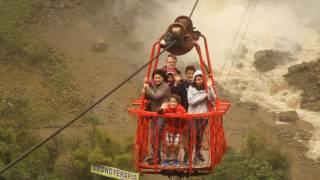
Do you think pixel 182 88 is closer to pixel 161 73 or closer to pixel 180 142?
pixel 161 73

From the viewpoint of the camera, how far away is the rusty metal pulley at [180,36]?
508cm

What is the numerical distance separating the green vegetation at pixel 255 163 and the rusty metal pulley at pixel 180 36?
12.5 meters

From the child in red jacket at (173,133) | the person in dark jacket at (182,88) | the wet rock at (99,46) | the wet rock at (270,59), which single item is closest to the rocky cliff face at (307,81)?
the wet rock at (270,59)

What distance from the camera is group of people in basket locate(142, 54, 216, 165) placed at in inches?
210

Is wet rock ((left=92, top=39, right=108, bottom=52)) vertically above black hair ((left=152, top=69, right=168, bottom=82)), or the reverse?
wet rock ((left=92, top=39, right=108, bottom=52))

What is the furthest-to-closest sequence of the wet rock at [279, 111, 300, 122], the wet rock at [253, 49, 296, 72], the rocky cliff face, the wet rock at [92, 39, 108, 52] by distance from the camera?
the wet rock at [253, 49, 296, 72]
the wet rock at [92, 39, 108, 52]
the rocky cliff face
the wet rock at [279, 111, 300, 122]

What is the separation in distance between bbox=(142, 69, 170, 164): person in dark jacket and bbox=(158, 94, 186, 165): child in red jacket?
3.2 inches

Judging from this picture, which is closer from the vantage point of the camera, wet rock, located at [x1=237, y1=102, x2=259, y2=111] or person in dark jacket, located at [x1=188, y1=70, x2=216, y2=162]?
person in dark jacket, located at [x1=188, y1=70, x2=216, y2=162]

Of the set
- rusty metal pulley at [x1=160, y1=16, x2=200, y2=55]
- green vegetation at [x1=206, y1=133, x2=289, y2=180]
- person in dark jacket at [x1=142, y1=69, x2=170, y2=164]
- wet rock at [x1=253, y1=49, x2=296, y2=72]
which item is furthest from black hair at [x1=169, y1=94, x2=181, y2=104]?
wet rock at [x1=253, y1=49, x2=296, y2=72]

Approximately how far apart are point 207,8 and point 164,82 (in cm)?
2621

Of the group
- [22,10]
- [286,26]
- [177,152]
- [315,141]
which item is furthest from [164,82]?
[286,26]

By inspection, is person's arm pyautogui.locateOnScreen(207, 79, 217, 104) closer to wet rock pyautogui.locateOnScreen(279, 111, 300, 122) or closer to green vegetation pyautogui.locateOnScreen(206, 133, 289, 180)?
green vegetation pyautogui.locateOnScreen(206, 133, 289, 180)

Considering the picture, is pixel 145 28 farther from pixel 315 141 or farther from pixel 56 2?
pixel 315 141

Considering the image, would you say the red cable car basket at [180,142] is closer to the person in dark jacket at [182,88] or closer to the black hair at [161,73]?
the black hair at [161,73]
